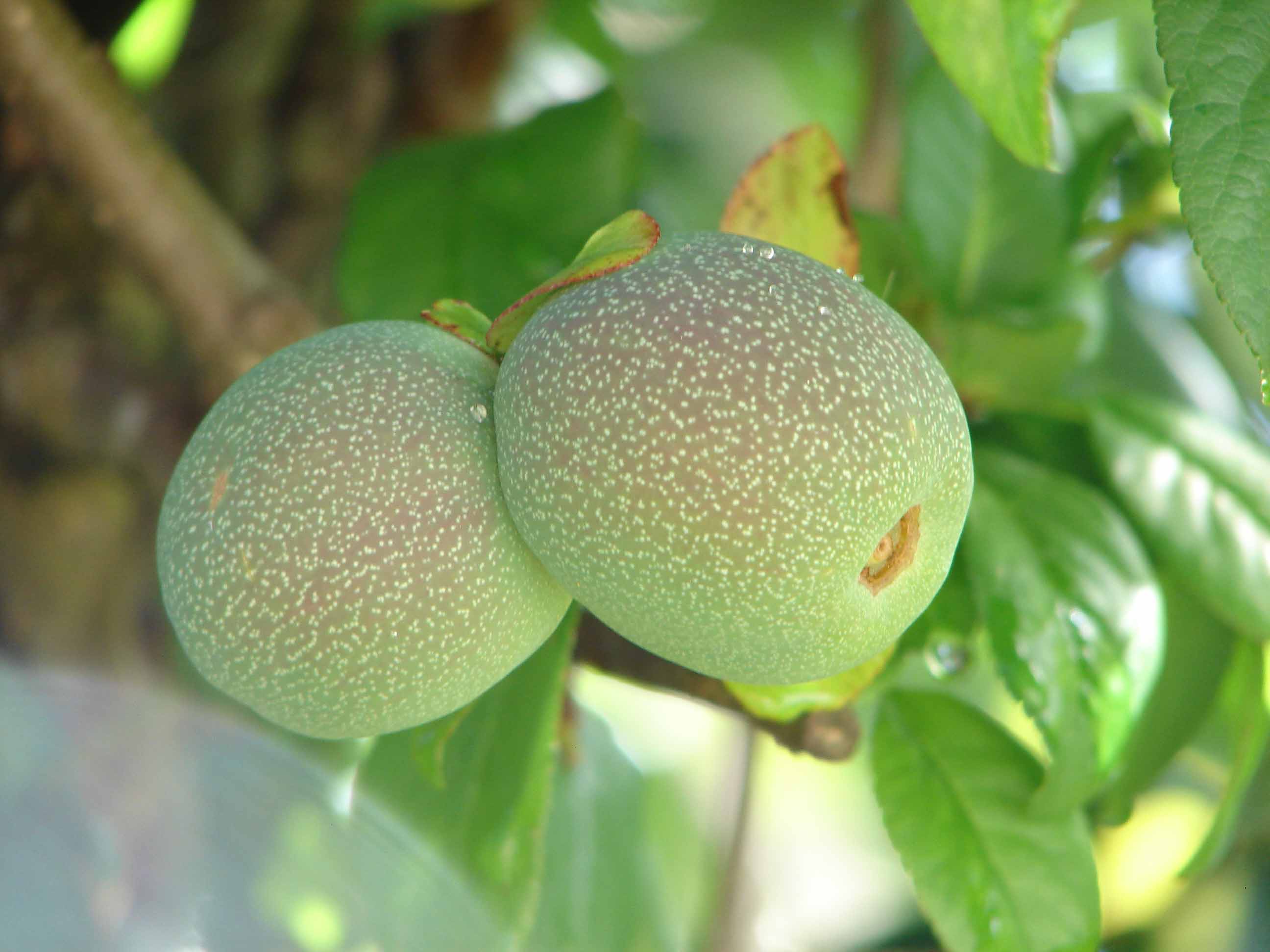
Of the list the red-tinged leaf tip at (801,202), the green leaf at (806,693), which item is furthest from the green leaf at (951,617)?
the red-tinged leaf tip at (801,202)

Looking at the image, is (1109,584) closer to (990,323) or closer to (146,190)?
(990,323)

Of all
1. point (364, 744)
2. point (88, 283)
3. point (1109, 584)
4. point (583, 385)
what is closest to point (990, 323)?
point (1109, 584)

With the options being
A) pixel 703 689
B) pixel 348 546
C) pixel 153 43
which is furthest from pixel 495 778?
pixel 153 43

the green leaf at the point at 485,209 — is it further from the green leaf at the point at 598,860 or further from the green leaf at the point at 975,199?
the green leaf at the point at 598,860

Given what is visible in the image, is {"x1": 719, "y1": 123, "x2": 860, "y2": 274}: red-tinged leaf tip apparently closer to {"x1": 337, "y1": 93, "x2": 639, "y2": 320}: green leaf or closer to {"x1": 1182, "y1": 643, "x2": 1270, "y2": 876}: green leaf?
{"x1": 337, "y1": 93, "x2": 639, "y2": 320}: green leaf

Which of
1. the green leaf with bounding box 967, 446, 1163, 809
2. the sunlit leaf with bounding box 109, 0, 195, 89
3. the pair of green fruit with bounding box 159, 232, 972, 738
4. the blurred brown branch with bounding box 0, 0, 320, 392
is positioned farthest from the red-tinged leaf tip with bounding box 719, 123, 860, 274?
the sunlit leaf with bounding box 109, 0, 195, 89
